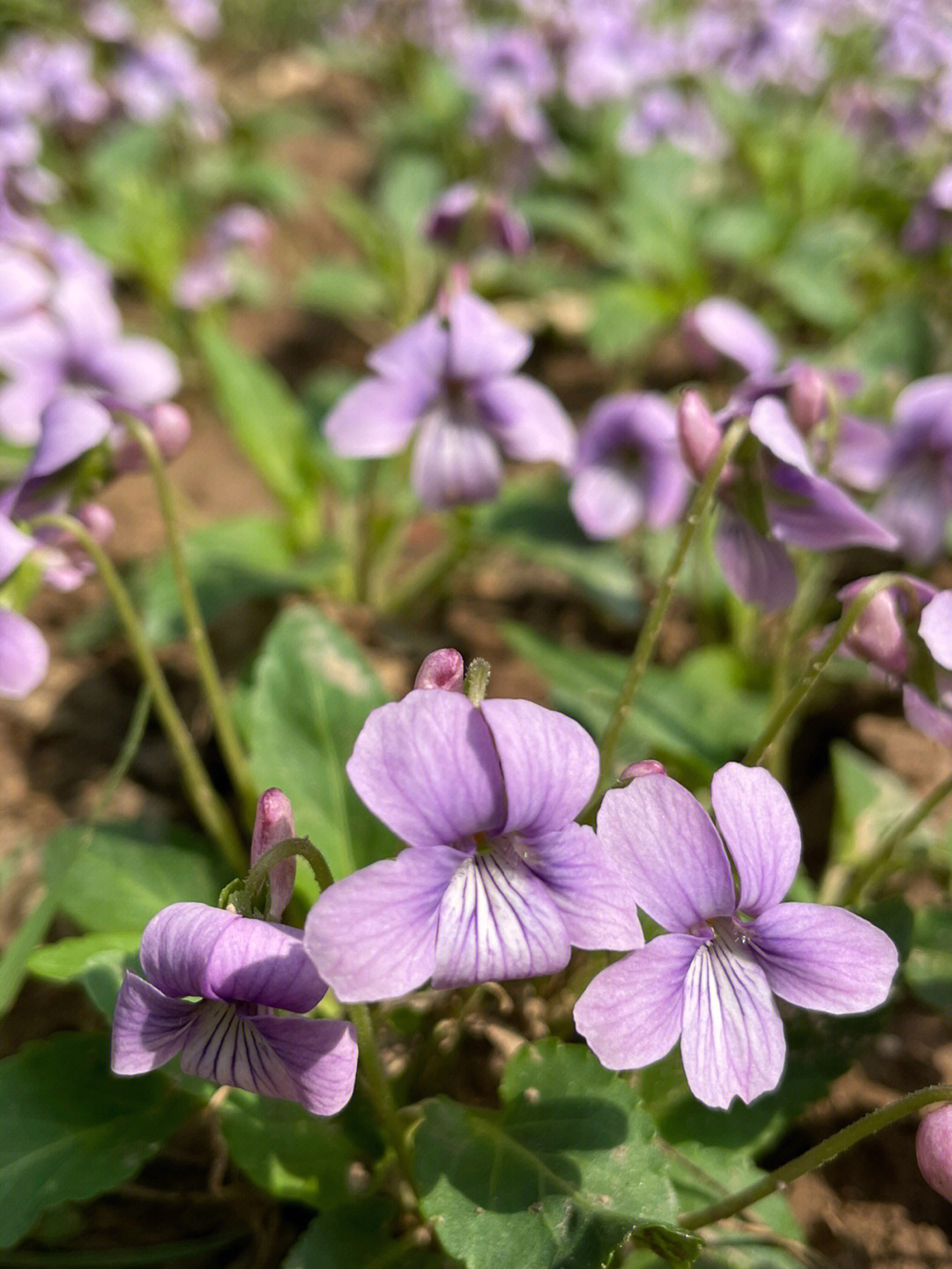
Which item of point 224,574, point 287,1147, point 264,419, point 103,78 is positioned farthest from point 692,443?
point 103,78

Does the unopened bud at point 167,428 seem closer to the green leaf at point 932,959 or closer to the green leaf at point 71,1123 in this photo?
the green leaf at point 71,1123

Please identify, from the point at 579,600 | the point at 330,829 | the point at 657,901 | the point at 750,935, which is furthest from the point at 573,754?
the point at 579,600

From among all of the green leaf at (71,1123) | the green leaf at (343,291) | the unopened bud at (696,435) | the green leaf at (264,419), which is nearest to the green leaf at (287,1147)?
the green leaf at (71,1123)

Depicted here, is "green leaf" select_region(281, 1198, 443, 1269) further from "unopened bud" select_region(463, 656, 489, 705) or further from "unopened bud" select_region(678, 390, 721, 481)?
"unopened bud" select_region(678, 390, 721, 481)

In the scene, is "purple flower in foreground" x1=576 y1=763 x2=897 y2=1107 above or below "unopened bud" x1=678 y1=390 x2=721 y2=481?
below

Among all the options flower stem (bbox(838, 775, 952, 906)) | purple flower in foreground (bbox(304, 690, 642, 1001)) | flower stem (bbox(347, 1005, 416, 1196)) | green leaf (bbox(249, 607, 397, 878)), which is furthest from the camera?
green leaf (bbox(249, 607, 397, 878))

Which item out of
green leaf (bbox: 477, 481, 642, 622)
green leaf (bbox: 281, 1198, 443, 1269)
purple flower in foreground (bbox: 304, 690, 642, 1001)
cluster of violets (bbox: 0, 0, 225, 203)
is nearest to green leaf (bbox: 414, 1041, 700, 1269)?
green leaf (bbox: 281, 1198, 443, 1269)

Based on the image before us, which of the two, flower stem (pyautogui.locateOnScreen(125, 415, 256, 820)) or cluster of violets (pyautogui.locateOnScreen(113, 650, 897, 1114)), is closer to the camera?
cluster of violets (pyautogui.locateOnScreen(113, 650, 897, 1114))
